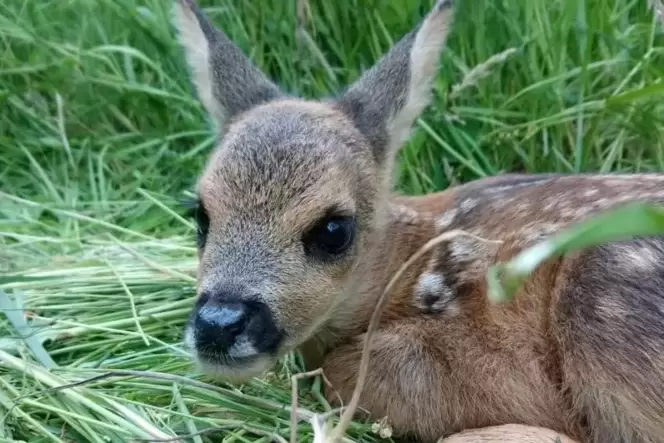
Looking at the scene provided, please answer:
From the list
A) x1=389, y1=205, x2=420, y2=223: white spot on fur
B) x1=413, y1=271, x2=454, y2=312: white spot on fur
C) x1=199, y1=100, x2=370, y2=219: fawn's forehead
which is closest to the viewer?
x1=199, y1=100, x2=370, y2=219: fawn's forehead

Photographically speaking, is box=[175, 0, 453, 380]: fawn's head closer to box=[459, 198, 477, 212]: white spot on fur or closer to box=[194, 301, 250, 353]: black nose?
box=[194, 301, 250, 353]: black nose

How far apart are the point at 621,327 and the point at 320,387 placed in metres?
1.07

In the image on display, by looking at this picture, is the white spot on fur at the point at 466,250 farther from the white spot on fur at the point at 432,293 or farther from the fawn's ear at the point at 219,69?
the fawn's ear at the point at 219,69

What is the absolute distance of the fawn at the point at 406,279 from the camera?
3240 millimetres

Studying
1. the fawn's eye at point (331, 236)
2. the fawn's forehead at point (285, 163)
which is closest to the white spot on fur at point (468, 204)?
the fawn's forehead at point (285, 163)

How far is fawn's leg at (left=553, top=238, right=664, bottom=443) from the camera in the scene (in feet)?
10.7

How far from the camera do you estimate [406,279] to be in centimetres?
380

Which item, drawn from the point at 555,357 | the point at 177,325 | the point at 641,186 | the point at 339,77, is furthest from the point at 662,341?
the point at 339,77

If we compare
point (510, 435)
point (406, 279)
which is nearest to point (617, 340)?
point (510, 435)

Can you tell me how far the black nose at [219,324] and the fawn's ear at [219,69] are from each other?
1.24 metres

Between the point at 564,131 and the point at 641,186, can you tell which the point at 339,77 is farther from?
the point at 641,186

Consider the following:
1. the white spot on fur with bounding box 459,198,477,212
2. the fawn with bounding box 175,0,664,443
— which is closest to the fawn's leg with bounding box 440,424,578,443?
the fawn with bounding box 175,0,664,443

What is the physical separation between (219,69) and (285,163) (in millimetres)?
852

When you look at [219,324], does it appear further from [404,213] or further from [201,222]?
[404,213]
